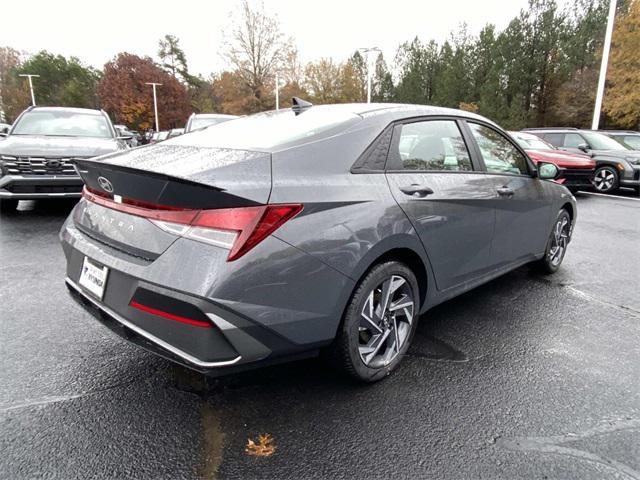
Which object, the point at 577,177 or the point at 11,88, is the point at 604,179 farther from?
the point at 11,88

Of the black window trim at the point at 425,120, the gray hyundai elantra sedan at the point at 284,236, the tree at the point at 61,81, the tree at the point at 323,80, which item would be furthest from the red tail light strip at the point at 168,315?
the tree at the point at 61,81

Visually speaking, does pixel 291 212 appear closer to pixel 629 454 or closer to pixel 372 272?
pixel 372 272


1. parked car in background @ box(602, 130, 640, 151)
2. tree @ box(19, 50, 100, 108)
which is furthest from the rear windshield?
tree @ box(19, 50, 100, 108)

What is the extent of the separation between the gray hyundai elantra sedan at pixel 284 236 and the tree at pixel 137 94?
52.2 metres

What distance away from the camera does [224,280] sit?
1.75m

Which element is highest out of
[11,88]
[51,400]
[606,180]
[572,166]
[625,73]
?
[11,88]

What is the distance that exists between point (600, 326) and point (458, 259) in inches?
55.1

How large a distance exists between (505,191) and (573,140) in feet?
34.2

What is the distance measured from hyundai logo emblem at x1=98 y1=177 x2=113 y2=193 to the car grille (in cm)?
432

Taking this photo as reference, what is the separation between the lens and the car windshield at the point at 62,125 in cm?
692

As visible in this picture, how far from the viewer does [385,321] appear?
249 cm

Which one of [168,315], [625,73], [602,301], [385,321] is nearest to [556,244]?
[602,301]

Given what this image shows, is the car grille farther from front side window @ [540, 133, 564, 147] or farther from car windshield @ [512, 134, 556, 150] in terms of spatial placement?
front side window @ [540, 133, 564, 147]

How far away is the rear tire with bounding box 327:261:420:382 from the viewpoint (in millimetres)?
2244
